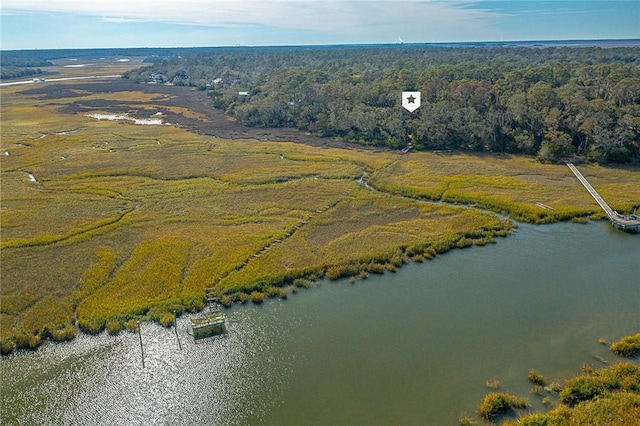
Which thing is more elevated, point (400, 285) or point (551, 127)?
point (551, 127)

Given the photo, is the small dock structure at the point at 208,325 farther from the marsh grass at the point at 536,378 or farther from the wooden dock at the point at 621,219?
the wooden dock at the point at 621,219

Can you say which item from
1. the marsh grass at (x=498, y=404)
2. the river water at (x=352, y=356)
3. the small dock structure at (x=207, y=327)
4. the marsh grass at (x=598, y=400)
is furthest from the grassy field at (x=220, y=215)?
the marsh grass at (x=598, y=400)

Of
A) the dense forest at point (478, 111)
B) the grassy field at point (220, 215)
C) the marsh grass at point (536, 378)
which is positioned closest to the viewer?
the marsh grass at point (536, 378)

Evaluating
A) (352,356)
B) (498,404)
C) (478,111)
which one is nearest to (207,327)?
(352,356)

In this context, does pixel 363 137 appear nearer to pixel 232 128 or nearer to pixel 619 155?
pixel 232 128

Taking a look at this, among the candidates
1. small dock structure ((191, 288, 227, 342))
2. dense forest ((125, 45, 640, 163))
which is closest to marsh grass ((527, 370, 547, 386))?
small dock structure ((191, 288, 227, 342))

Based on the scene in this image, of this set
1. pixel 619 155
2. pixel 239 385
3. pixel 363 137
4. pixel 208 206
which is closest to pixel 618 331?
pixel 239 385

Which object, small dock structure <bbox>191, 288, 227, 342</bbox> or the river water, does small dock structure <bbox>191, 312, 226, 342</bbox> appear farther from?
the river water
